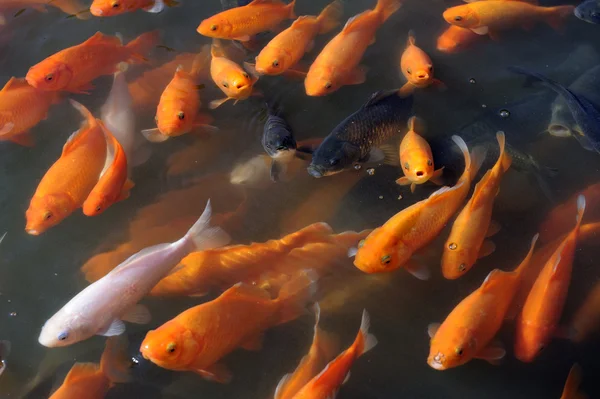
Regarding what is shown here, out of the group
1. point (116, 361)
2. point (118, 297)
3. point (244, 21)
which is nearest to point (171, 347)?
point (118, 297)

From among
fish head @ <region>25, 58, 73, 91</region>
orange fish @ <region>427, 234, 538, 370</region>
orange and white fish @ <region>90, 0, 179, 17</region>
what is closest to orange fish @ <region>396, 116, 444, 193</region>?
orange fish @ <region>427, 234, 538, 370</region>

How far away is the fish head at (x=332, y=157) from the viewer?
355cm

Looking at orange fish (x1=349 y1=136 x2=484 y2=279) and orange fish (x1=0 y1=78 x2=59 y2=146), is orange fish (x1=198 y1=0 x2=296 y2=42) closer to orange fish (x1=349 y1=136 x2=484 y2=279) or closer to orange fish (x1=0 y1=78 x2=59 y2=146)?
orange fish (x1=0 y1=78 x2=59 y2=146)

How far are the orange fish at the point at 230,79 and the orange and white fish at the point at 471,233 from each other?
6.26 feet

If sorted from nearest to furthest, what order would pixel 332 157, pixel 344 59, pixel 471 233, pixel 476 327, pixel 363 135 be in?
pixel 476 327 < pixel 471 233 < pixel 332 157 < pixel 363 135 < pixel 344 59

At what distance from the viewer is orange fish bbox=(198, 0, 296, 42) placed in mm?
4352

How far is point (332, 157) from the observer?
355cm

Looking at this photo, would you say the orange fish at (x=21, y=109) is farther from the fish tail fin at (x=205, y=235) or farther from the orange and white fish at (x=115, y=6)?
the fish tail fin at (x=205, y=235)

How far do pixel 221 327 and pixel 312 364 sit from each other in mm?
577

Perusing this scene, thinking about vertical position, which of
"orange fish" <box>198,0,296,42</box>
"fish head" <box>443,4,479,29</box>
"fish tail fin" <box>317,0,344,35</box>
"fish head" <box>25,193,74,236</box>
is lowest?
"fish head" <box>25,193,74,236</box>

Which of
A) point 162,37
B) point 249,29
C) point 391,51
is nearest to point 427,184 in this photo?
point 391,51

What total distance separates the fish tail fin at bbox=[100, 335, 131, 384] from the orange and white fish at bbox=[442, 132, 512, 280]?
212 centimetres

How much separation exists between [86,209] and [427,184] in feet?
7.87

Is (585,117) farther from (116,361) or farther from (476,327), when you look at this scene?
(116,361)
